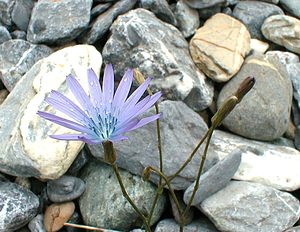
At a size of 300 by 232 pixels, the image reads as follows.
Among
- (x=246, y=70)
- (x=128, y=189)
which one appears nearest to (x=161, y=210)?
(x=128, y=189)

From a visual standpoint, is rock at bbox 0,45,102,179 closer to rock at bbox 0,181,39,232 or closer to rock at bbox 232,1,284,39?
rock at bbox 0,181,39,232

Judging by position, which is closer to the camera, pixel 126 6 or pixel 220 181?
pixel 220 181

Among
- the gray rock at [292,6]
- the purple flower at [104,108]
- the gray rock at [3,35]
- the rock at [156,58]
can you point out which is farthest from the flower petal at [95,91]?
the gray rock at [292,6]

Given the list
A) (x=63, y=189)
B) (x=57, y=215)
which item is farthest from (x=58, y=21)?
(x=57, y=215)

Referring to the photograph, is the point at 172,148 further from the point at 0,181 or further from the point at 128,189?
the point at 0,181

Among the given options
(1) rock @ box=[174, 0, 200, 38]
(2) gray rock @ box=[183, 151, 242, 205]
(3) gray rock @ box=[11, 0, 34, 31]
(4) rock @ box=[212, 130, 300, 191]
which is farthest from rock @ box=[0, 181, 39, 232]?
(1) rock @ box=[174, 0, 200, 38]

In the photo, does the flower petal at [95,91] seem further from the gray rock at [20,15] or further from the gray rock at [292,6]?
the gray rock at [292,6]
